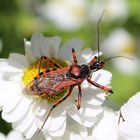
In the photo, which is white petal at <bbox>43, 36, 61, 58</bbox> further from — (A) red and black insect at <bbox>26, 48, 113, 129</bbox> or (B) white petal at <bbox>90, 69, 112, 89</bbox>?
(B) white petal at <bbox>90, 69, 112, 89</bbox>

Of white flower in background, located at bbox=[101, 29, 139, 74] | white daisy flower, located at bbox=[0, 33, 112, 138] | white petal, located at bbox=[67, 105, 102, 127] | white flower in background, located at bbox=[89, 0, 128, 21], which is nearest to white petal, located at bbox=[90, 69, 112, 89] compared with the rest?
white daisy flower, located at bbox=[0, 33, 112, 138]

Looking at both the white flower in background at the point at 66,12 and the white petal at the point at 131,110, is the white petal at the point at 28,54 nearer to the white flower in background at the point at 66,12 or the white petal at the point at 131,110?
the white petal at the point at 131,110

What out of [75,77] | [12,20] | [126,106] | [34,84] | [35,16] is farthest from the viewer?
[35,16]

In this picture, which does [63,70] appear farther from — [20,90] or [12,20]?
[12,20]

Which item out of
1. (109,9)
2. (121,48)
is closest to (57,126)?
(109,9)

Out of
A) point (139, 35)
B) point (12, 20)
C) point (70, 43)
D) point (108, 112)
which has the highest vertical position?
point (70, 43)

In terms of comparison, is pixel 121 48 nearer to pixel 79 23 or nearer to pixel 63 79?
pixel 79 23

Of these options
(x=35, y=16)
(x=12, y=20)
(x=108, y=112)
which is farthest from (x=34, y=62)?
(x=35, y=16)

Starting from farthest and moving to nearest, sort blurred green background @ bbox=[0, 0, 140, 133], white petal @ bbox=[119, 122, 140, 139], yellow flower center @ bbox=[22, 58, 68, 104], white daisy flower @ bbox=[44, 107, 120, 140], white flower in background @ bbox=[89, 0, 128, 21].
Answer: white flower in background @ bbox=[89, 0, 128, 21], blurred green background @ bbox=[0, 0, 140, 133], yellow flower center @ bbox=[22, 58, 68, 104], white daisy flower @ bbox=[44, 107, 120, 140], white petal @ bbox=[119, 122, 140, 139]
